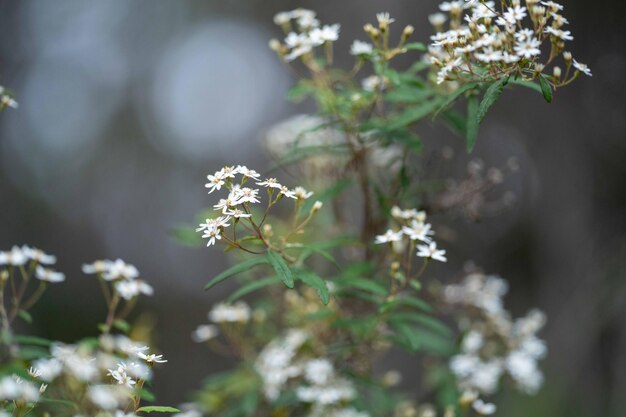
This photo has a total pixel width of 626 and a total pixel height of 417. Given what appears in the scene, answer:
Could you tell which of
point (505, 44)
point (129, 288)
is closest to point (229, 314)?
point (129, 288)

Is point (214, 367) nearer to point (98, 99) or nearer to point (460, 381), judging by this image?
point (98, 99)

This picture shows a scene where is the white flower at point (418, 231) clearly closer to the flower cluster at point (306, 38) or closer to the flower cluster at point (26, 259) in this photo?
the flower cluster at point (306, 38)

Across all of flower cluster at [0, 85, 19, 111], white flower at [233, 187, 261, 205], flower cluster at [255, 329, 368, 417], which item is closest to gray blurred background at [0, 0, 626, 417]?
flower cluster at [255, 329, 368, 417]

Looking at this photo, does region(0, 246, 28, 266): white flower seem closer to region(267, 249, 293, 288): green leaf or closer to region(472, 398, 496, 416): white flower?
region(267, 249, 293, 288): green leaf

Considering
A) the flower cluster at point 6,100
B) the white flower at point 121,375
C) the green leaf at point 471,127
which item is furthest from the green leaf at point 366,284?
the flower cluster at point 6,100

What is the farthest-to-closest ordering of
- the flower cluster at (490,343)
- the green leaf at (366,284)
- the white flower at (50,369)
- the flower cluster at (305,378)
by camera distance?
the flower cluster at (490,343)
the flower cluster at (305,378)
the green leaf at (366,284)
the white flower at (50,369)

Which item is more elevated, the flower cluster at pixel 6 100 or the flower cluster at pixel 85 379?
the flower cluster at pixel 6 100

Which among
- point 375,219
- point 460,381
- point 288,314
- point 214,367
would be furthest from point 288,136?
point 214,367
